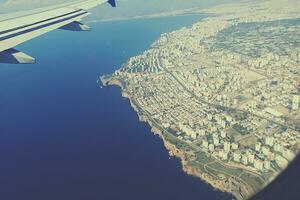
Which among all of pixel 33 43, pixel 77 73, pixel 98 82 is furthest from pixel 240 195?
pixel 33 43

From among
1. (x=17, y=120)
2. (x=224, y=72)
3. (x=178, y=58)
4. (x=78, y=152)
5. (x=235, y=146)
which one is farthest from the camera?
(x=178, y=58)

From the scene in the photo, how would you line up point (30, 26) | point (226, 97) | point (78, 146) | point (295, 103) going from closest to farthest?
point (30, 26)
point (78, 146)
point (295, 103)
point (226, 97)

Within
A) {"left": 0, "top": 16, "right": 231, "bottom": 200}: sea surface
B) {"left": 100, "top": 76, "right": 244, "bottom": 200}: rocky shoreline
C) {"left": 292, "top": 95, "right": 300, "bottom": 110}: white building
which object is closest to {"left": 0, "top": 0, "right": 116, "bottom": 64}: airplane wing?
{"left": 0, "top": 16, "right": 231, "bottom": 200}: sea surface

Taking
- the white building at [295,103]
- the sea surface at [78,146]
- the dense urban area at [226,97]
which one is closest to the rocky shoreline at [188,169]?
the dense urban area at [226,97]

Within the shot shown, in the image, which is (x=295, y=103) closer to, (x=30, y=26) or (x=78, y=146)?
(x=78, y=146)

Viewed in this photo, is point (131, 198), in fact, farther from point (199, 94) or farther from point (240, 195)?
point (199, 94)

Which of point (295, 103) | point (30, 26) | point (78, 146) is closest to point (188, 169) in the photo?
point (78, 146)
